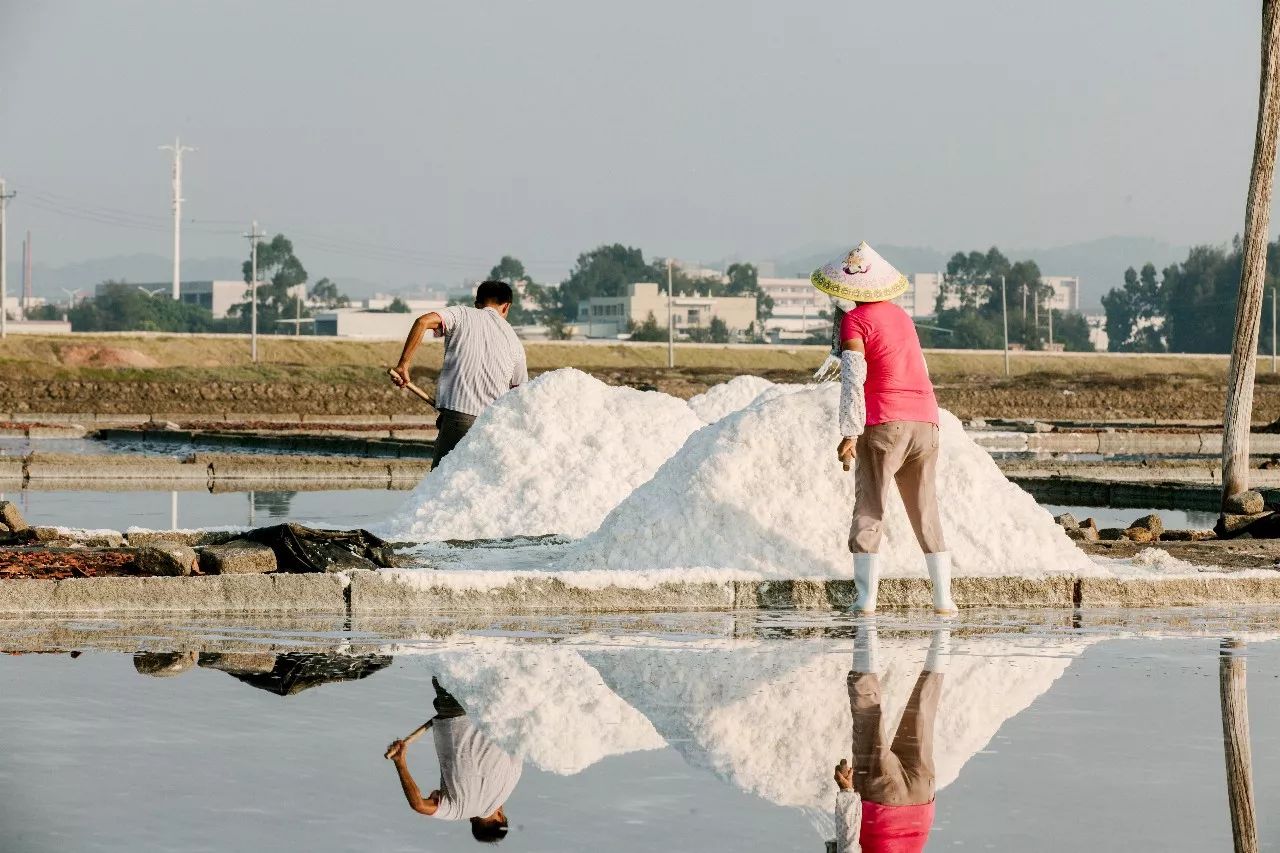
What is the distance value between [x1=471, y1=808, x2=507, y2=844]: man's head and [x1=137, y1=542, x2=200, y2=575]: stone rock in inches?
205

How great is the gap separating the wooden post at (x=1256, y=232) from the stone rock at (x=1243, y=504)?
442mm

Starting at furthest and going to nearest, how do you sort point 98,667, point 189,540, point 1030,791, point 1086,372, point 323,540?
point 1086,372, point 189,540, point 323,540, point 98,667, point 1030,791

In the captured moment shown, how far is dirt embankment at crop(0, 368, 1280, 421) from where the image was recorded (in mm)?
54594

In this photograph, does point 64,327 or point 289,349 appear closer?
point 289,349

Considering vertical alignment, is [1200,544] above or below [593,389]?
below

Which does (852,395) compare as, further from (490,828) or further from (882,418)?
(490,828)

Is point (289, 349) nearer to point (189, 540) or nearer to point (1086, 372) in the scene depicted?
point (1086, 372)

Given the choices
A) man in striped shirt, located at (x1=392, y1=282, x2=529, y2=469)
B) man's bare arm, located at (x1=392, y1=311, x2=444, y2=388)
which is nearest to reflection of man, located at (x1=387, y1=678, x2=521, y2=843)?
man's bare arm, located at (x1=392, y1=311, x2=444, y2=388)

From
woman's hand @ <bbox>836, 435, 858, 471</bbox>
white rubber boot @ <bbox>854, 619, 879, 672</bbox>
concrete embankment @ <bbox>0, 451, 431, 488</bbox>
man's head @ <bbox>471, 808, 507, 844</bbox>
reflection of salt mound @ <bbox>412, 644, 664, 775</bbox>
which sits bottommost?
concrete embankment @ <bbox>0, 451, 431, 488</bbox>

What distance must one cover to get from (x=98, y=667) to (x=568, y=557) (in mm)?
3760

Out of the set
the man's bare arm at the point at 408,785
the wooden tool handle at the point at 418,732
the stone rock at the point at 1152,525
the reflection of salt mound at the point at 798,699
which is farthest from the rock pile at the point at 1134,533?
the man's bare arm at the point at 408,785

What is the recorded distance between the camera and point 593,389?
570 inches

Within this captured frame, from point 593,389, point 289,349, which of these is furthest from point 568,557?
point 289,349

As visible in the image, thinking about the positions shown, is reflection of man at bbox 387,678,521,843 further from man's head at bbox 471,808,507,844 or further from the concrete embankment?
the concrete embankment
